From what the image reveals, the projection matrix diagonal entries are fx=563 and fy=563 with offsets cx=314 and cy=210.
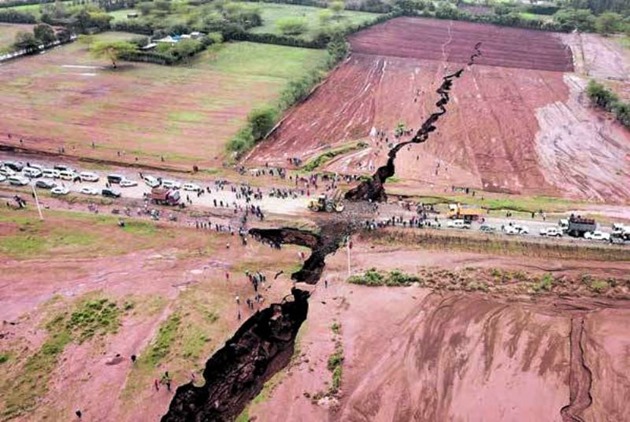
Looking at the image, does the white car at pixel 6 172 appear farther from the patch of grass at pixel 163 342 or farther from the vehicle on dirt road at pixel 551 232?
the vehicle on dirt road at pixel 551 232

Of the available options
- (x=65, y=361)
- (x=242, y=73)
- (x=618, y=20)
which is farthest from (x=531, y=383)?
(x=618, y=20)

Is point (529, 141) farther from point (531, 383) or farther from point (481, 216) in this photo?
point (531, 383)

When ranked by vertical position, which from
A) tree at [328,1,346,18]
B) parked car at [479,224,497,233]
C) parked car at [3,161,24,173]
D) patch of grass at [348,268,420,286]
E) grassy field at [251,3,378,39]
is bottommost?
patch of grass at [348,268,420,286]

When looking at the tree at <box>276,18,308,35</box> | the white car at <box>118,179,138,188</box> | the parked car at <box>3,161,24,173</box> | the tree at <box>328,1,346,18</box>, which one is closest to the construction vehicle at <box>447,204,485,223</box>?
the white car at <box>118,179,138,188</box>

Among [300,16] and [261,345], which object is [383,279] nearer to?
[261,345]

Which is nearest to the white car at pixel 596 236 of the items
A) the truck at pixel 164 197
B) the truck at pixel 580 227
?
the truck at pixel 580 227

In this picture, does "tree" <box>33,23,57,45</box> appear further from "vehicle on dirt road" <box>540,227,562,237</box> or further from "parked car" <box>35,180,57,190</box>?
"vehicle on dirt road" <box>540,227,562,237</box>

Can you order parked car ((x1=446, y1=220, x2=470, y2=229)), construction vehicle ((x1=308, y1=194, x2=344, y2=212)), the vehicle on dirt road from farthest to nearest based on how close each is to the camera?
construction vehicle ((x1=308, y1=194, x2=344, y2=212)) → parked car ((x1=446, y1=220, x2=470, y2=229)) → the vehicle on dirt road
